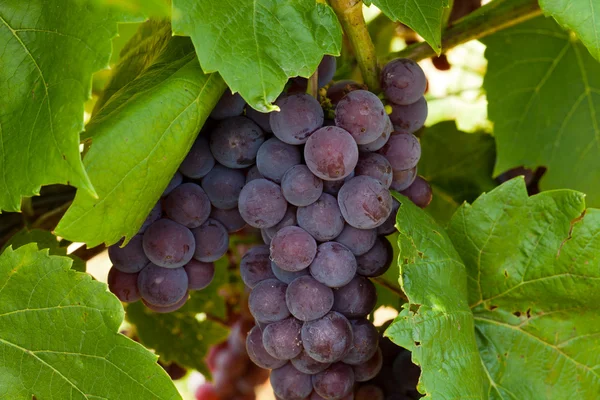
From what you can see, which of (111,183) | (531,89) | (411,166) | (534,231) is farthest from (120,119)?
(531,89)

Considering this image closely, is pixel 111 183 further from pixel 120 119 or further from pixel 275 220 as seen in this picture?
pixel 275 220

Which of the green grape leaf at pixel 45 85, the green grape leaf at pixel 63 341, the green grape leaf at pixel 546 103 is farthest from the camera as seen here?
the green grape leaf at pixel 546 103

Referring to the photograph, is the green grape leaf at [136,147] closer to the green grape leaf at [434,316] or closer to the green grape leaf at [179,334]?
the green grape leaf at [434,316]

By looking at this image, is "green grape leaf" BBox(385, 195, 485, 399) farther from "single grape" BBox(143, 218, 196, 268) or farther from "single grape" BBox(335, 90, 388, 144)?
"single grape" BBox(143, 218, 196, 268)

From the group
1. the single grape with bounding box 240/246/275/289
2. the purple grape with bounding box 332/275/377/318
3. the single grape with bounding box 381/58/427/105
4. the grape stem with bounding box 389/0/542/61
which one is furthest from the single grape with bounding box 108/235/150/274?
the grape stem with bounding box 389/0/542/61

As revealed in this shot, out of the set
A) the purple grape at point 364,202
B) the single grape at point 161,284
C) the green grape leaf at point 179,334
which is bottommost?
the green grape leaf at point 179,334

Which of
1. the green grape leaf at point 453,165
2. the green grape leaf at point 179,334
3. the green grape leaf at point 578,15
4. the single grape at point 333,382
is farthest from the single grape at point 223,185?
the green grape leaf at point 453,165
